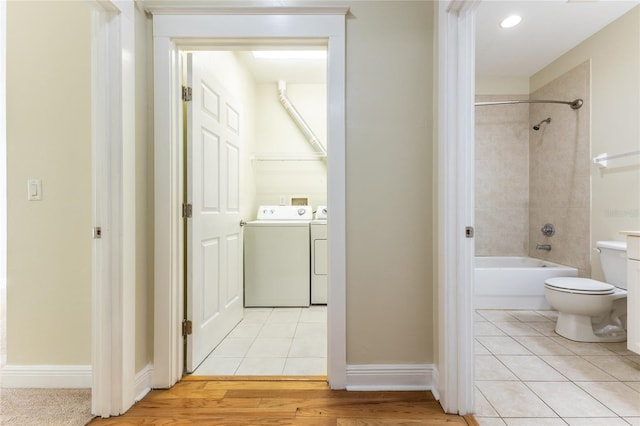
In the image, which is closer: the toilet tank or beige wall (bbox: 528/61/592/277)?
the toilet tank

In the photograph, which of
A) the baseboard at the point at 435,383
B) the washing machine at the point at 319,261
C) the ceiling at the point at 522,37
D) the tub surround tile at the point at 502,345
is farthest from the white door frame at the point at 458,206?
the washing machine at the point at 319,261

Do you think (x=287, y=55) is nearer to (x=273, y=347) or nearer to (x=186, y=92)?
(x=186, y=92)

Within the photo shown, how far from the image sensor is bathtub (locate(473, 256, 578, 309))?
9.46 ft

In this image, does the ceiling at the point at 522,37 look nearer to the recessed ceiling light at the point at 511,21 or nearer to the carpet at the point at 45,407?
the recessed ceiling light at the point at 511,21

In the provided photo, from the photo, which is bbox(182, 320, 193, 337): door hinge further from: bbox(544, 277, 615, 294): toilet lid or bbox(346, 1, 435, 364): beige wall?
bbox(544, 277, 615, 294): toilet lid

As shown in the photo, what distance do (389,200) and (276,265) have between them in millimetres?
1711

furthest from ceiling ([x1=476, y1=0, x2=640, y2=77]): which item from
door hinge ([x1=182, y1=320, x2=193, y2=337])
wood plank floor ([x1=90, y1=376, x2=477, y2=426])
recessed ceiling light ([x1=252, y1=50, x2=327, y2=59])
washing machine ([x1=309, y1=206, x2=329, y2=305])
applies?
door hinge ([x1=182, y1=320, x2=193, y2=337])

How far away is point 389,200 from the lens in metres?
1.62

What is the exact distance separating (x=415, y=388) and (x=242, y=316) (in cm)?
164

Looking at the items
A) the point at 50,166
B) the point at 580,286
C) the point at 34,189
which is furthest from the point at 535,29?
the point at 34,189

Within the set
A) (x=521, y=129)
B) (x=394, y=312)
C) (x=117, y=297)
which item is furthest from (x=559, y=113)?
(x=117, y=297)

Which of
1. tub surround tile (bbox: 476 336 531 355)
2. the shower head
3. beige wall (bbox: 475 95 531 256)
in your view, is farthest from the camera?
beige wall (bbox: 475 95 531 256)

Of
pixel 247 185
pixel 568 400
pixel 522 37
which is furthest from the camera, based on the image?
pixel 247 185

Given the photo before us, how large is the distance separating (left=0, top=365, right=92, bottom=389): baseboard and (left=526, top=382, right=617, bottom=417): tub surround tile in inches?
90.2
